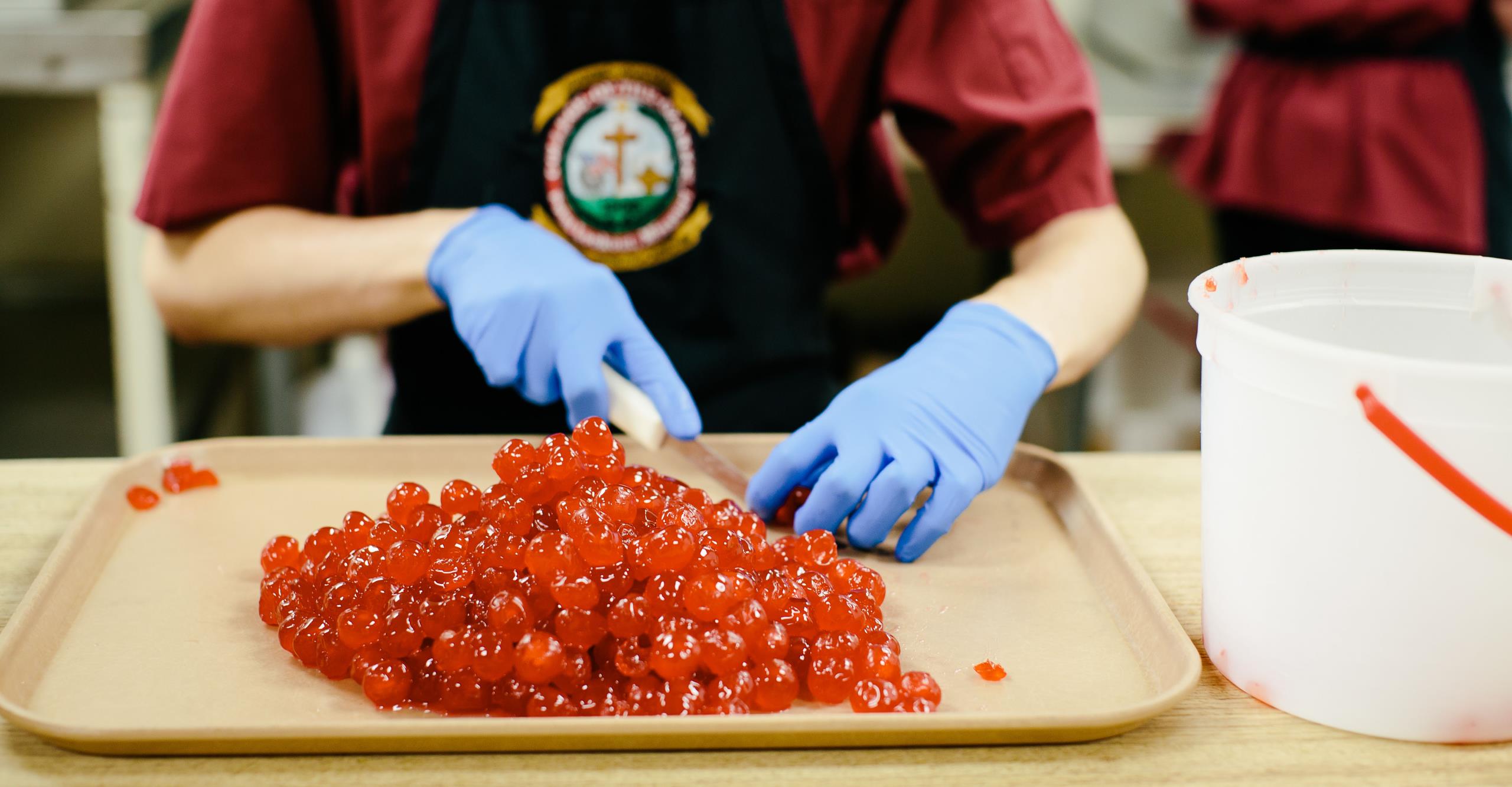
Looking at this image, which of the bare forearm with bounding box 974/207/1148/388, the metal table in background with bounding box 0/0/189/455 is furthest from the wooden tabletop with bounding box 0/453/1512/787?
the metal table in background with bounding box 0/0/189/455

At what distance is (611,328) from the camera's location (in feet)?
3.53

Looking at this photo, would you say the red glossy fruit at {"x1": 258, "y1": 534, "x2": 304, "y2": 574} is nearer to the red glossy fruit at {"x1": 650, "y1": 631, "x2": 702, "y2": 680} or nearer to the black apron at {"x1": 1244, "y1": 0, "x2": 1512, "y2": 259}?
the red glossy fruit at {"x1": 650, "y1": 631, "x2": 702, "y2": 680}

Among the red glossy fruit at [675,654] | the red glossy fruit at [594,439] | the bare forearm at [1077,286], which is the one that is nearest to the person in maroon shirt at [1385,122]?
the bare forearm at [1077,286]

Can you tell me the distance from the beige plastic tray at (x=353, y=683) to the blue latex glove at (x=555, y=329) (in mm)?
93

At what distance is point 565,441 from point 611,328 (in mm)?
255

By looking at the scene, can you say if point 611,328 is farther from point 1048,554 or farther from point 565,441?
point 1048,554

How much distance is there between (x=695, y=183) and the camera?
1.30 metres

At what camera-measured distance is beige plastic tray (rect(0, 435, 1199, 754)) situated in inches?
26.6

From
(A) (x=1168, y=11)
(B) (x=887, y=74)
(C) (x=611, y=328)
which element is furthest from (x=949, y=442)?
(A) (x=1168, y=11)

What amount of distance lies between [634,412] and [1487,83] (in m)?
1.71

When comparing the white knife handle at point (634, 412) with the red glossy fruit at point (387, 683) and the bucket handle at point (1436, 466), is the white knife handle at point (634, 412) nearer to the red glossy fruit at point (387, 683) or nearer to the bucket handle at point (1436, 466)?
the red glossy fruit at point (387, 683)

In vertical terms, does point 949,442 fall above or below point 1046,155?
below

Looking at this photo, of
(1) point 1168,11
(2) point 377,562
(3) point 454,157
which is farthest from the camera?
(1) point 1168,11

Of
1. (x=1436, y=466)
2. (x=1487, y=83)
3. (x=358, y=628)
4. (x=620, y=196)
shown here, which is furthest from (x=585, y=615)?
(x=1487, y=83)
